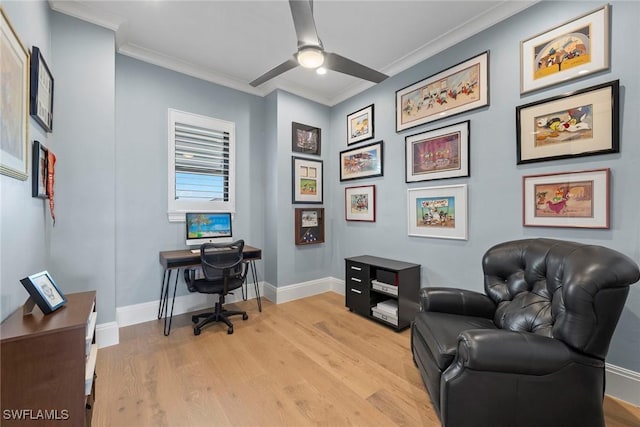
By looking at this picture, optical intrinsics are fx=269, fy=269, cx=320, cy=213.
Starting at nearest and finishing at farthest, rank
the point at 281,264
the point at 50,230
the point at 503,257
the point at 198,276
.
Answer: the point at 503,257 < the point at 50,230 < the point at 198,276 < the point at 281,264

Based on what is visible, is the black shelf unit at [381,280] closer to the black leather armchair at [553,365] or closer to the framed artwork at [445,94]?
the black leather armchair at [553,365]

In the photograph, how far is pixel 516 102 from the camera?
2.27 metres

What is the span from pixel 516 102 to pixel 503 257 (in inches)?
52.3

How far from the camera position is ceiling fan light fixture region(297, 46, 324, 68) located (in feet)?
5.99

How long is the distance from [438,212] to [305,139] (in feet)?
6.95

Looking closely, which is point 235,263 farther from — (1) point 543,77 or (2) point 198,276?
(1) point 543,77

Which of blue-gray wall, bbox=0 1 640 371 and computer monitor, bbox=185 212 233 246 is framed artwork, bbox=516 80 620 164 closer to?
blue-gray wall, bbox=0 1 640 371

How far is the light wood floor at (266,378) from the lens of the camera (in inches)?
64.2

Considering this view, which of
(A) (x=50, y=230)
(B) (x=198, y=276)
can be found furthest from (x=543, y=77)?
(A) (x=50, y=230)

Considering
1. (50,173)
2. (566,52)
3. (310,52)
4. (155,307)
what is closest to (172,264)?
(155,307)

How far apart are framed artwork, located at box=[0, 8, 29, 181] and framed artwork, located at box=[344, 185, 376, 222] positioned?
10.3 feet

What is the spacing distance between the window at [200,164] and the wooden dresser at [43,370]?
1998 mm

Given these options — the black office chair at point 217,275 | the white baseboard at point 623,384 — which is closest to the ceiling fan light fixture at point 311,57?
the black office chair at point 217,275

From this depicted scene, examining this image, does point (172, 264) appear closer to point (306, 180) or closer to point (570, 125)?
point (306, 180)
